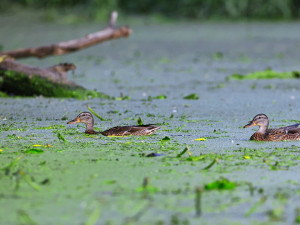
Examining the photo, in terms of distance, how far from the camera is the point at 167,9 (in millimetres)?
19484

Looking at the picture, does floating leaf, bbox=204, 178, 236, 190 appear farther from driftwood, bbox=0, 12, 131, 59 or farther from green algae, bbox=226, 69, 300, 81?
green algae, bbox=226, 69, 300, 81

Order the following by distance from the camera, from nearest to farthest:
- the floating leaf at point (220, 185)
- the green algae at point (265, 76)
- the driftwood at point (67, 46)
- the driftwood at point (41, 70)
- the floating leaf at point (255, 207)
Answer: the floating leaf at point (255, 207) → the floating leaf at point (220, 185) → the driftwood at point (41, 70) → the driftwood at point (67, 46) → the green algae at point (265, 76)

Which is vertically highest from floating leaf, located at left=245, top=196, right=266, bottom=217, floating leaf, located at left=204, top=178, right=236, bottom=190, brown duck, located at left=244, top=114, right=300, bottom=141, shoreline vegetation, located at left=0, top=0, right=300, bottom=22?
shoreline vegetation, located at left=0, top=0, right=300, bottom=22

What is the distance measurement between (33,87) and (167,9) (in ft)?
37.9

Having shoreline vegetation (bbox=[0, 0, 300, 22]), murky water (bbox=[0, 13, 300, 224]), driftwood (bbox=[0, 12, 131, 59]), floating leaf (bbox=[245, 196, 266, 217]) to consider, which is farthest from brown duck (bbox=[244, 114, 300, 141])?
shoreline vegetation (bbox=[0, 0, 300, 22])

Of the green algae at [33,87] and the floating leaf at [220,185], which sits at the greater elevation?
the green algae at [33,87]

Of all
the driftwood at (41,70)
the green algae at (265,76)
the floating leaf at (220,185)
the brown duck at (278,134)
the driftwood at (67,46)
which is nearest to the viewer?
the floating leaf at (220,185)

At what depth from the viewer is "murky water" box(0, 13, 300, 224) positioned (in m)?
3.37

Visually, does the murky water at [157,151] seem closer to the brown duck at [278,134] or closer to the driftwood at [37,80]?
the brown duck at [278,134]

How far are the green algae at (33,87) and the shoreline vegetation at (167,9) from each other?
402 inches

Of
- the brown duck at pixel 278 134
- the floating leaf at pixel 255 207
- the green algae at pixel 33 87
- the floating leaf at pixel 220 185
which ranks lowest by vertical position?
the floating leaf at pixel 255 207

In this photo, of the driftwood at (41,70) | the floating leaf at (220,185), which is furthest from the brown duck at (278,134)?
the driftwood at (41,70)

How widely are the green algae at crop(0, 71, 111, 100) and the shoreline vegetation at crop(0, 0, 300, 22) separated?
10.2 metres

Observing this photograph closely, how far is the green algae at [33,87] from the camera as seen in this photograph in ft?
26.8
